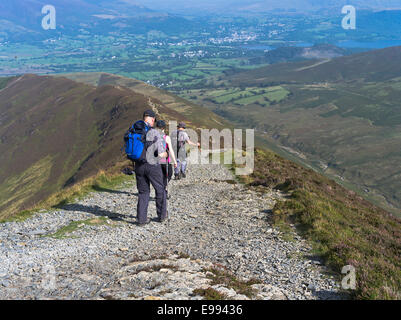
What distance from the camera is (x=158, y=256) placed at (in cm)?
1009

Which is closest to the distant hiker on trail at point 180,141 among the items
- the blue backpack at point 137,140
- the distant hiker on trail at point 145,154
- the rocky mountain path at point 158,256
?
the rocky mountain path at point 158,256

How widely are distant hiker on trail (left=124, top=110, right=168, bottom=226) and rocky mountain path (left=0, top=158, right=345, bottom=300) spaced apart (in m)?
1.46

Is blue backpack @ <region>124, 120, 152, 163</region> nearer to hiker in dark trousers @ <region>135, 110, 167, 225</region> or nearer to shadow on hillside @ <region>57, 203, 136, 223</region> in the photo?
hiker in dark trousers @ <region>135, 110, 167, 225</region>

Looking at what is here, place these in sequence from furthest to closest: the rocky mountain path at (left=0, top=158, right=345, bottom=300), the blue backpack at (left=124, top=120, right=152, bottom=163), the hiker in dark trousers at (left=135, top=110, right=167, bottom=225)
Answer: the hiker in dark trousers at (left=135, top=110, right=167, bottom=225)
the blue backpack at (left=124, top=120, right=152, bottom=163)
the rocky mountain path at (left=0, top=158, right=345, bottom=300)

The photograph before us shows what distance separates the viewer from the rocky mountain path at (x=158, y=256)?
773cm

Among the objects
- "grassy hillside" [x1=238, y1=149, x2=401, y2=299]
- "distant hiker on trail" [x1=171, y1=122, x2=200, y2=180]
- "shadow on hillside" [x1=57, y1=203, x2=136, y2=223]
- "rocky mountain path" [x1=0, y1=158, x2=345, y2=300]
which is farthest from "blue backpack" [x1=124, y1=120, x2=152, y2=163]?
"distant hiker on trail" [x1=171, y1=122, x2=200, y2=180]

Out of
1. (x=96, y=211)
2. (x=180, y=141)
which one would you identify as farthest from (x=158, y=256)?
(x=180, y=141)

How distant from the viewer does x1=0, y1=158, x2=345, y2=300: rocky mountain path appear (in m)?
7.73

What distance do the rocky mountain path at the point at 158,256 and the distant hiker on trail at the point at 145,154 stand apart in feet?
4.78

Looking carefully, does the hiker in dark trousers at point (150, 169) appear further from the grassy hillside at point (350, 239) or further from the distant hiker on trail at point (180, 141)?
the distant hiker on trail at point (180, 141)

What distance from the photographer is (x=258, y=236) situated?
12.3 m
